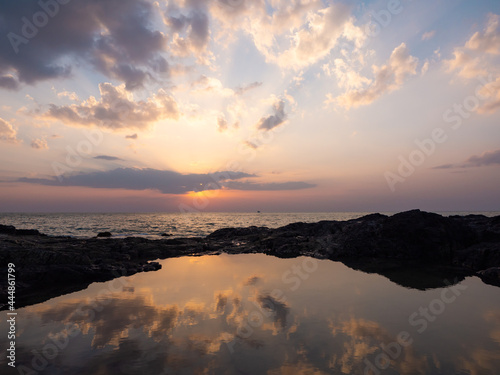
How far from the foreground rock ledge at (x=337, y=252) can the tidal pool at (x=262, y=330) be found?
6.50 feet

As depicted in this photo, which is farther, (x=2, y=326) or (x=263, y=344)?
(x=2, y=326)

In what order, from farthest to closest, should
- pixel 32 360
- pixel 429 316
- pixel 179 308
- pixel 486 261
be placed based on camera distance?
1. pixel 486 261
2. pixel 179 308
3. pixel 429 316
4. pixel 32 360

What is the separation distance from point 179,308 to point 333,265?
11.2 m

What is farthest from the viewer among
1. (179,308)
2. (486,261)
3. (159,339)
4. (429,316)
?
(486,261)

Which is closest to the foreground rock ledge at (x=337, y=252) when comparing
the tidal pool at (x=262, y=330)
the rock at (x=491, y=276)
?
the rock at (x=491, y=276)

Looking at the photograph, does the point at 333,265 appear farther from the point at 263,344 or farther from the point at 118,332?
the point at 118,332

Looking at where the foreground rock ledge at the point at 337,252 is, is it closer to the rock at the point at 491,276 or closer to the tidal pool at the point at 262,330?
the rock at the point at 491,276

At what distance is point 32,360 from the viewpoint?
577cm

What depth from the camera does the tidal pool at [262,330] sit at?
555 centimetres

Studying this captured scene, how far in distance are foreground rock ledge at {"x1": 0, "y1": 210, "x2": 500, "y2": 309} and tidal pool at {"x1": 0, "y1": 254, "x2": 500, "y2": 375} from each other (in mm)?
1980

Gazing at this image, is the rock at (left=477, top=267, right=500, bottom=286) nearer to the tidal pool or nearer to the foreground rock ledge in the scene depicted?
the foreground rock ledge

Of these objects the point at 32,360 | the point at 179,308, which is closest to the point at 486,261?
the point at 179,308

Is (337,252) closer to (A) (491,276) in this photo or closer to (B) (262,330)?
(A) (491,276)

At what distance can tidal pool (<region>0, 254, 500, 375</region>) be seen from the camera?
18.2ft
